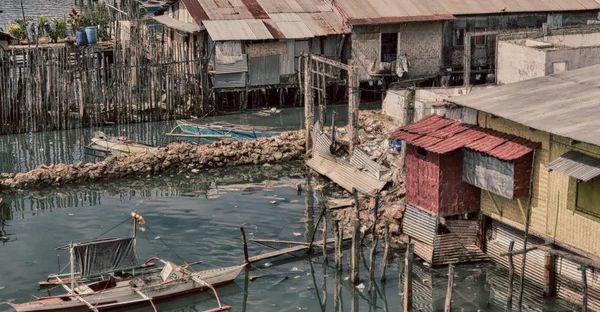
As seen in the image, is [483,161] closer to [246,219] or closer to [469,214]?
[469,214]

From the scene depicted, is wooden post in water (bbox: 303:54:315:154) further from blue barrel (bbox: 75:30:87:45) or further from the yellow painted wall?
blue barrel (bbox: 75:30:87:45)

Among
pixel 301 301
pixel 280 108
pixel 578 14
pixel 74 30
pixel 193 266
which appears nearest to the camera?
pixel 301 301

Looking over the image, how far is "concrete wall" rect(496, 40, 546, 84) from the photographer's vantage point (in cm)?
2872

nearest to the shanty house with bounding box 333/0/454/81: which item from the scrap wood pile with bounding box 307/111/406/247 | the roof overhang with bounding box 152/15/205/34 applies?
the roof overhang with bounding box 152/15/205/34

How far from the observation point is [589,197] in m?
19.8

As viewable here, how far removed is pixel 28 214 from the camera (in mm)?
26875

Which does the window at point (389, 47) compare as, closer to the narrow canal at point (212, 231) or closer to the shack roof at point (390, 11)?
the shack roof at point (390, 11)

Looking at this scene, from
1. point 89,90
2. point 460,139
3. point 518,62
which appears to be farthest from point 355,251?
point 89,90

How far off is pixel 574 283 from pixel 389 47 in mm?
22381

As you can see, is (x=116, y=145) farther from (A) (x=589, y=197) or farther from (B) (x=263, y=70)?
(A) (x=589, y=197)

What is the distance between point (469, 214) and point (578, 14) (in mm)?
23339

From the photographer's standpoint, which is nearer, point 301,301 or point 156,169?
point 301,301

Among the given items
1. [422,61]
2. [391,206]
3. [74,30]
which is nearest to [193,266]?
[391,206]

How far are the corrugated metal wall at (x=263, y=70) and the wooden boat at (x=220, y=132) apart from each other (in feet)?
18.7
